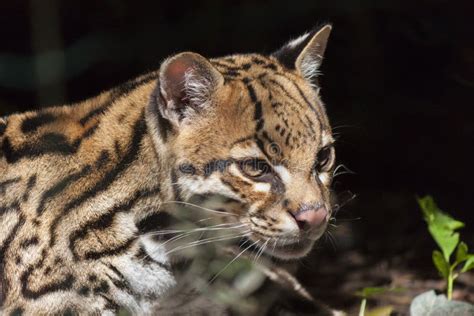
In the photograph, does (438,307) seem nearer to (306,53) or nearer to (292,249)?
(292,249)

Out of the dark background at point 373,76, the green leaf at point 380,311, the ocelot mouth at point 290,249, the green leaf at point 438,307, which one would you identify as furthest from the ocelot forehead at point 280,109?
the green leaf at point 380,311

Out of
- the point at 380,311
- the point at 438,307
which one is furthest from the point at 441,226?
the point at 380,311

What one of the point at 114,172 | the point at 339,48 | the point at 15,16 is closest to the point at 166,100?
the point at 114,172

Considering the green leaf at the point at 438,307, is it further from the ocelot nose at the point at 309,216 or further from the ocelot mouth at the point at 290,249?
the ocelot nose at the point at 309,216

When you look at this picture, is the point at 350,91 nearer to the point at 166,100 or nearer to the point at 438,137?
the point at 438,137

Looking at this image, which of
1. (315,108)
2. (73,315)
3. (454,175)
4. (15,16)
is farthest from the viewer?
(454,175)

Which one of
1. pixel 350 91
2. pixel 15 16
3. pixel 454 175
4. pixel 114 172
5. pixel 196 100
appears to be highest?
pixel 15 16

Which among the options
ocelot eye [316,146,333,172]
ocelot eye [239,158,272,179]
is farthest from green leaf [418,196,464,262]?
ocelot eye [239,158,272,179]
